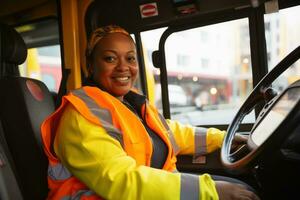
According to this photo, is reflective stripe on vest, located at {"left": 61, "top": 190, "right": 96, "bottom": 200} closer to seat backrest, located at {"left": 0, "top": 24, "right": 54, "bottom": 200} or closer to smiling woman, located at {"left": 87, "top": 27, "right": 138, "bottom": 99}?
seat backrest, located at {"left": 0, "top": 24, "right": 54, "bottom": 200}

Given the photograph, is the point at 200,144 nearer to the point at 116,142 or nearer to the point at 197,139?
the point at 197,139

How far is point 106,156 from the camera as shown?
136 cm

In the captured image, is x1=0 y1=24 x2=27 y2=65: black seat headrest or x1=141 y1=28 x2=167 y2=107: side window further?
x1=141 y1=28 x2=167 y2=107: side window

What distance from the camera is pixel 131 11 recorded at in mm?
2559

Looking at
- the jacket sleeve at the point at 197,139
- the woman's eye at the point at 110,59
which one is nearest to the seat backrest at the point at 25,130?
the woman's eye at the point at 110,59

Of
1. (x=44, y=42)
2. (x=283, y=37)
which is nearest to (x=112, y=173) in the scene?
(x=283, y=37)

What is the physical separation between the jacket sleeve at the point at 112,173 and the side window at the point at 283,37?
3.57ft

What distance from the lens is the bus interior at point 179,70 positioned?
A: 1.30 metres

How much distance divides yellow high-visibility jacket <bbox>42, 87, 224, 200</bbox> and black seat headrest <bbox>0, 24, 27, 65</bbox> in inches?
24.0

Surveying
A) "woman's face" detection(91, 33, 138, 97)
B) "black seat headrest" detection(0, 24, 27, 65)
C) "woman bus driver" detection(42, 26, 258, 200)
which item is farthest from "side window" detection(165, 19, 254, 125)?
"black seat headrest" detection(0, 24, 27, 65)

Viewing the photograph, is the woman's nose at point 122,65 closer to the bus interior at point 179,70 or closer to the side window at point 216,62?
the bus interior at point 179,70

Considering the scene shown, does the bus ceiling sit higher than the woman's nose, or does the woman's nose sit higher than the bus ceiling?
the bus ceiling

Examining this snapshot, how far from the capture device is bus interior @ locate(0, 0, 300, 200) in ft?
4.27

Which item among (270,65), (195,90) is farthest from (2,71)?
(195,90)
